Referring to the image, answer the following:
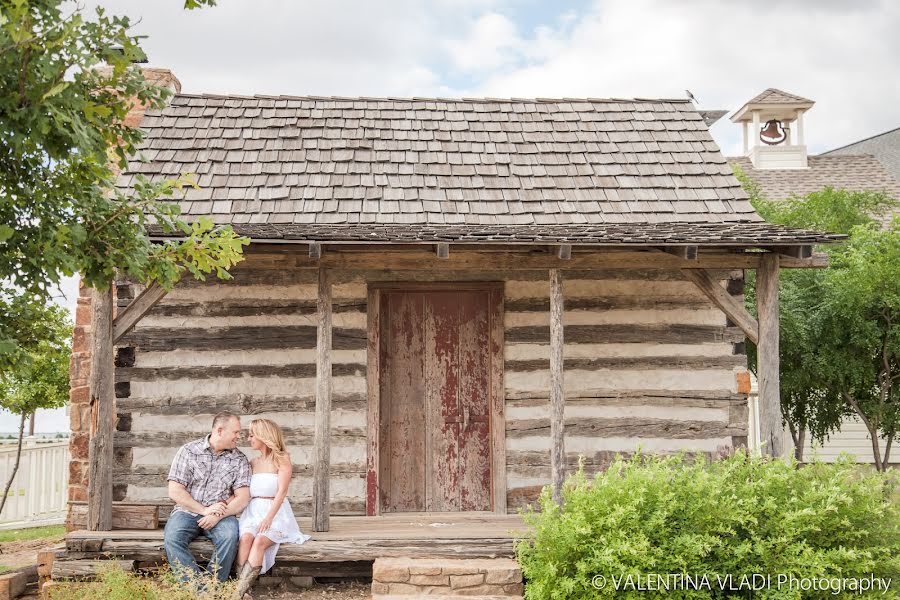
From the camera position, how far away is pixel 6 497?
12.9 metres

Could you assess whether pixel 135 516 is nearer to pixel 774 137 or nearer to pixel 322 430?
pixel 322 430

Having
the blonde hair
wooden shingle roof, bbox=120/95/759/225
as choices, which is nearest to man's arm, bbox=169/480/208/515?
the blonde hair

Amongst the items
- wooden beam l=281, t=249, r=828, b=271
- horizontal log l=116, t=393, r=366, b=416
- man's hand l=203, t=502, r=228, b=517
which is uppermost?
wooden beam l=281, t=249, r=828, b=271

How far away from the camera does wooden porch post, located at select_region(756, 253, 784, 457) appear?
764cm

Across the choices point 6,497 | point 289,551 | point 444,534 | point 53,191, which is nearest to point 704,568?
point 444,534

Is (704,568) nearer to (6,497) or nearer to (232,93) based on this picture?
(232,93)

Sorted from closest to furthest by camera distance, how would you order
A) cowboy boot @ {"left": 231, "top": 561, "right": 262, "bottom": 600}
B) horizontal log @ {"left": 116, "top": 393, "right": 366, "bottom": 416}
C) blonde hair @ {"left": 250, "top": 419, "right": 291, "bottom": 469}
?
1. cowboy boot @ {"left": 231, "top": 561, "right": 262, "bottom": 600}
2. blonde hair @ {"left": 250, "top": 419, "right": 291, "bottom": 469}
3. horizontal log @ {"left": 116, "top": 393, "right": 366, "bottom": 416}

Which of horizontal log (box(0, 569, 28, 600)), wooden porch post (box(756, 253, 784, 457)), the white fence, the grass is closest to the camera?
horizontal log (box(0, 569, 28, 600))

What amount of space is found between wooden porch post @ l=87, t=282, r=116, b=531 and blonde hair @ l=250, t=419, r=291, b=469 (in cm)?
148

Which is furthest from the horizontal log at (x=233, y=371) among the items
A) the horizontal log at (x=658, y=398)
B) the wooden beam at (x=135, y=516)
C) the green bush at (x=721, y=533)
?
the green bush at (x=721, y=533)

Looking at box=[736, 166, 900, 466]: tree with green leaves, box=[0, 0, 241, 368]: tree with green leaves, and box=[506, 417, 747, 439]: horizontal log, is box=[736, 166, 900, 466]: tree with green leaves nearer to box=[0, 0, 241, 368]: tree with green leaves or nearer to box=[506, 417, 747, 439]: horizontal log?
box=[506, 417, 747, 439]: horizontal log

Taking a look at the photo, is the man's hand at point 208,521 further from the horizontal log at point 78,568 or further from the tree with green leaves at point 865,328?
the tree with green leaves at point 865,328

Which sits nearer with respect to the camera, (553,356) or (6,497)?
(553,356)

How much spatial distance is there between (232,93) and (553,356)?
5763 millimetres
